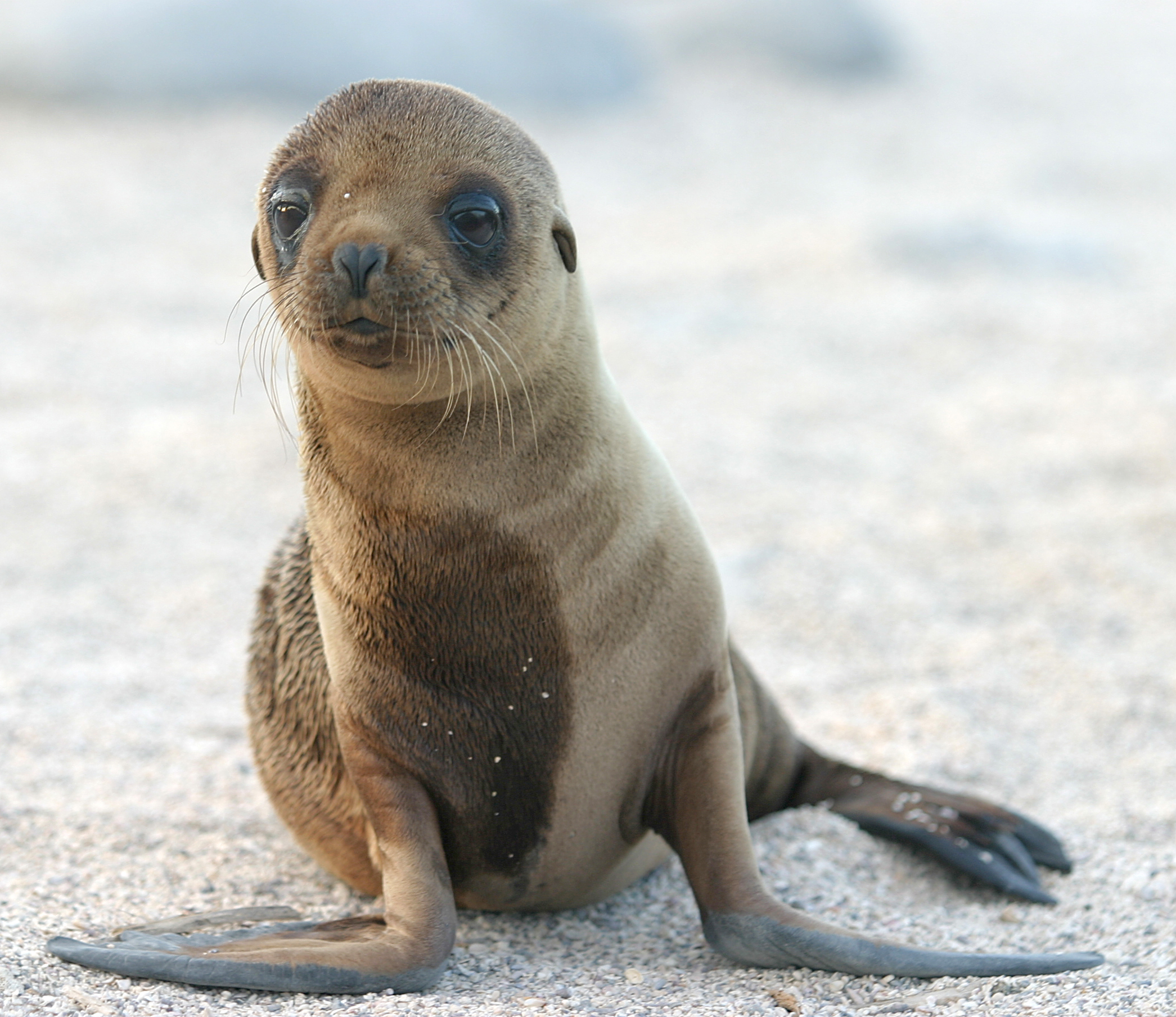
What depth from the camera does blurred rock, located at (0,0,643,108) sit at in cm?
1245

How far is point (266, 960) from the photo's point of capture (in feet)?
8.82

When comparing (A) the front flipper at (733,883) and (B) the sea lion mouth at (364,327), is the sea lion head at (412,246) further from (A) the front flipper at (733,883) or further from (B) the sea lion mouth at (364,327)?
(A) the front flipper at (733,883)

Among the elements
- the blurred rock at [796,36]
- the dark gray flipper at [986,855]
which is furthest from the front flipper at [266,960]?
the blurred rock at [796,36]

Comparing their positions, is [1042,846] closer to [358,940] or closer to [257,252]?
[358,940]

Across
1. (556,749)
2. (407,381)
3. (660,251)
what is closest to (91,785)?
(556,749)

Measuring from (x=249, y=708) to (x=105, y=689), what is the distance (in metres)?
1.27

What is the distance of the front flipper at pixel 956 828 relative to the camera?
3566 mm

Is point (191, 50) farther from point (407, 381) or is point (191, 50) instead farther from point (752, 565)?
point (407, 381)

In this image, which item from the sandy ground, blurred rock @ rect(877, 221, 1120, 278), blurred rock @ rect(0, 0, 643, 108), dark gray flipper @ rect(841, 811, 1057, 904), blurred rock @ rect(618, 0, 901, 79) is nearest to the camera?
the sandy ground

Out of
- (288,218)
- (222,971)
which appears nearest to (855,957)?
(222,971)

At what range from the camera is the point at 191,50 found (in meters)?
12.7

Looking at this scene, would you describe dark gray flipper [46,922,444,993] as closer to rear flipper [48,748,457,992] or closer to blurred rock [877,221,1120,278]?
rear flipper [48,748,457,992]

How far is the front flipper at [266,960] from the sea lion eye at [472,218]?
131 centimetres

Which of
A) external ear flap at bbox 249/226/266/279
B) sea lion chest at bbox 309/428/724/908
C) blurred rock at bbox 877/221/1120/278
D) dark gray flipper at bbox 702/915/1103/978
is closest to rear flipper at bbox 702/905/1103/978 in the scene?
dark gray flipper at bbox 702/915/1103/978
